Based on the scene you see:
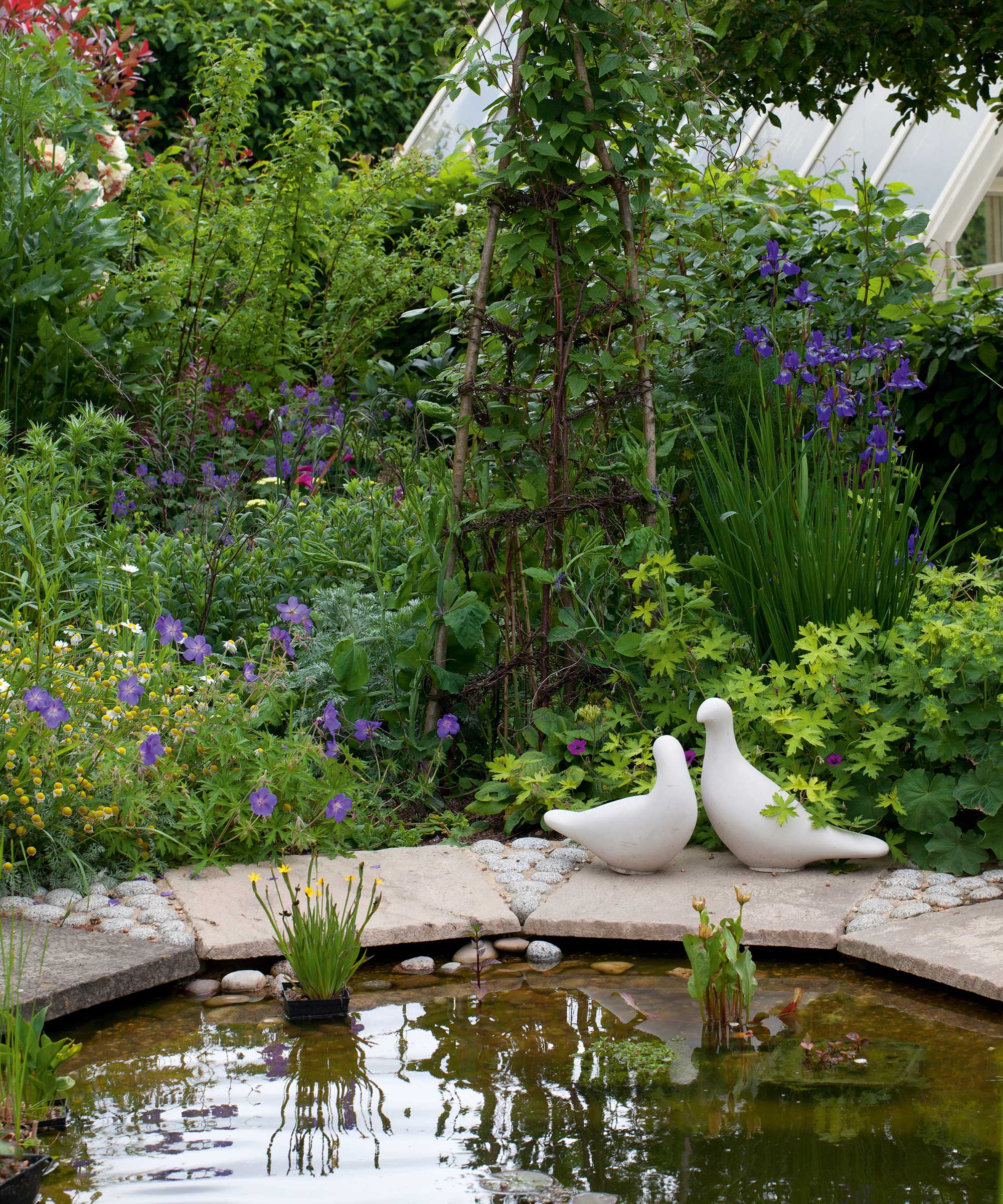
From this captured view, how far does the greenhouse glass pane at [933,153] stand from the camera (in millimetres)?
6754

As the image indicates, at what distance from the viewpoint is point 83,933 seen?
2.71 m

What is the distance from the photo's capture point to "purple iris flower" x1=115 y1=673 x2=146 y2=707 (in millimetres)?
3008

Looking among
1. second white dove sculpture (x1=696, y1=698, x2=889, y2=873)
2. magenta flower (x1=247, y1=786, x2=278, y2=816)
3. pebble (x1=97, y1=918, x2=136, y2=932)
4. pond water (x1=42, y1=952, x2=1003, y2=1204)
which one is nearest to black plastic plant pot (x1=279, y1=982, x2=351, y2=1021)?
pond water (x1=42, y1=952, x2=1003, y2=1204)

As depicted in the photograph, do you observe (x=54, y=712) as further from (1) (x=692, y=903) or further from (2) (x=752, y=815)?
(2) (x=752, y=815)

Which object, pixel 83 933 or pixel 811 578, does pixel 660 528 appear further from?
pixel 83 933

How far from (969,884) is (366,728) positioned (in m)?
1.58

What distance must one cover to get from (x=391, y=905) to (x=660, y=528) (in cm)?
143

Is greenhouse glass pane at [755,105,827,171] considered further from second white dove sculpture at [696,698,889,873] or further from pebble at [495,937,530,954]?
pebble at [495,937,530,954]

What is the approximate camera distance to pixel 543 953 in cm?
283

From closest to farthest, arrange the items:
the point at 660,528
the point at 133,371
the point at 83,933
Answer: the point at 83,933 < the point at 660,528 < the point at 133,371

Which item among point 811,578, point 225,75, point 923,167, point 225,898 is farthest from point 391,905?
point 923,167

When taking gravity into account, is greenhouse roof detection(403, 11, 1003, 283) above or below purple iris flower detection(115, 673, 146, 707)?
above

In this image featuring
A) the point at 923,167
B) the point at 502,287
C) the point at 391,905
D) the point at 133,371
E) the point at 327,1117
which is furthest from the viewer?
the point at 923,167

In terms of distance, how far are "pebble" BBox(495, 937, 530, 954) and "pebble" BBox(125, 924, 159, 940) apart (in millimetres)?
755
